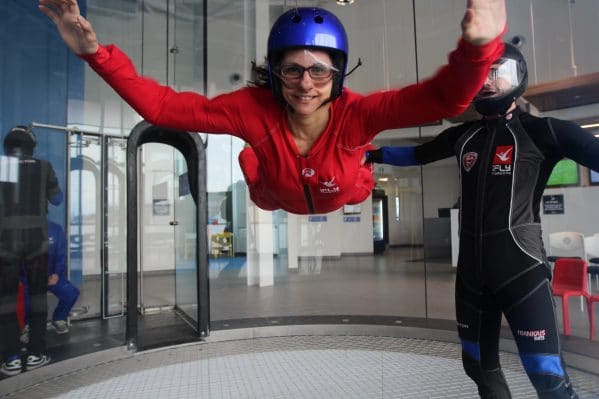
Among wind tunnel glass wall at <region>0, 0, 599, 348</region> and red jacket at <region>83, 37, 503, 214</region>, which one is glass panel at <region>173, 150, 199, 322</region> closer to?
wind tunnel glass wall at <region>0, 0, 599, 348</region>

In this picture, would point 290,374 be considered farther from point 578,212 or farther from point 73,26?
point 578,212

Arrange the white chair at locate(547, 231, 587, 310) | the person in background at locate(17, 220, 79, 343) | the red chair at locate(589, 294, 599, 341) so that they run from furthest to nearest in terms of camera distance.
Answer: the white chair at locate(547, 231, 587, 310) < the person in background at locate(17, 220, 79, 343) < the red chair at locate(589, 294, 599, 341)

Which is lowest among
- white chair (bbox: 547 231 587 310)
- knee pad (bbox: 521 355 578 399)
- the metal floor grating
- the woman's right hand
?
the metal floor grating

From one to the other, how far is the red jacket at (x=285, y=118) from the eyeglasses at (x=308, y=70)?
168 millimetres

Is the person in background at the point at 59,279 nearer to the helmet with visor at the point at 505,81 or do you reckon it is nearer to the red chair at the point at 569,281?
the helmet with visor at the point at 505,81

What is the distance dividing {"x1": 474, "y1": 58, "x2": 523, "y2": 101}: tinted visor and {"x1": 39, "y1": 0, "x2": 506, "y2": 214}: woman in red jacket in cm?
73

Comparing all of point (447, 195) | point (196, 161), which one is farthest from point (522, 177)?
point (447, 195)

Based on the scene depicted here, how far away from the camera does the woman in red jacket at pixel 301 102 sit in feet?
3.84

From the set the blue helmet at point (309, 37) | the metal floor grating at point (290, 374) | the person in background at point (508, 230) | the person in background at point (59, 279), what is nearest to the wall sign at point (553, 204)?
the metal floor grating at point (290, 374)

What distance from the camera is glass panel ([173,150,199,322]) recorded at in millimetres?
4984

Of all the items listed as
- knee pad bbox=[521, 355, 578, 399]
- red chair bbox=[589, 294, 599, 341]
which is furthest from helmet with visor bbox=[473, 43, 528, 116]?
red chair bbox=[589, 294, 599, 341]

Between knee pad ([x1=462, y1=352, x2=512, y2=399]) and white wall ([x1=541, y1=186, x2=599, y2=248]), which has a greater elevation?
white wall ([x1=541, y1=186, x2=599, y2=248])

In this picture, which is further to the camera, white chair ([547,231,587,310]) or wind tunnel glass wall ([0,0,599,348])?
wind tunnel glass wall ([0,0,599,348])

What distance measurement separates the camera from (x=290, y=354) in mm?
3703
